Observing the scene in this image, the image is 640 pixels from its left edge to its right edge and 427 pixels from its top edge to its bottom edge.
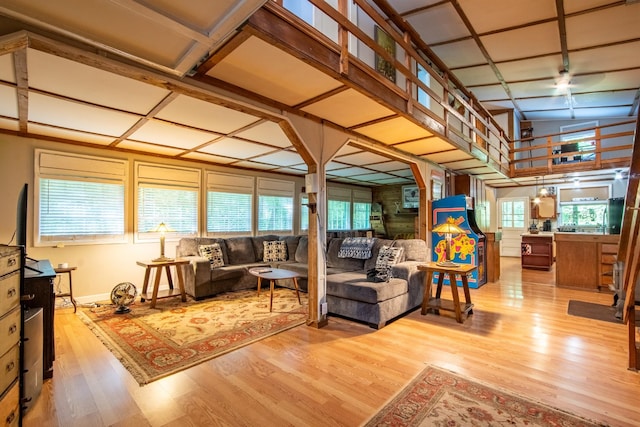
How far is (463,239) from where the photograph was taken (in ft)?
17.6

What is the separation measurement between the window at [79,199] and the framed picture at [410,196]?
22.9 ft

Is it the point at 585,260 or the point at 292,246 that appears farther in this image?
the point at 292,246

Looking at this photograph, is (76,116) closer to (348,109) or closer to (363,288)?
(348,109)

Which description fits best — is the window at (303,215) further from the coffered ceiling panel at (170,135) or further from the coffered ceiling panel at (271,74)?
the coffered ceiling panel at (271,74)

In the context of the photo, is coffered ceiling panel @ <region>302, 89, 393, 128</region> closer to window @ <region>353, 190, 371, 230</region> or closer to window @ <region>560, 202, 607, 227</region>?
window @ <region>353, 190, 371, 230</region>

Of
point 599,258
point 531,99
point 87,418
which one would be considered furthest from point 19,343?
point 531,99

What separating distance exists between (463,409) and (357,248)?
285cm

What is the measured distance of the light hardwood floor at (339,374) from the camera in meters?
1.87

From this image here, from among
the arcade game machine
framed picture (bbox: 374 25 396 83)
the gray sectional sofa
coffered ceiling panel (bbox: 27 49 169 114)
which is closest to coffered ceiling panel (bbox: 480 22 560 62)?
framed picture (bbox: 374 25 396 83)

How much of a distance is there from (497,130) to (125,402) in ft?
28.2

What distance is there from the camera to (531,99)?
763 cm

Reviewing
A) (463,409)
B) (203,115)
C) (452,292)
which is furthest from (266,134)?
(463,409)

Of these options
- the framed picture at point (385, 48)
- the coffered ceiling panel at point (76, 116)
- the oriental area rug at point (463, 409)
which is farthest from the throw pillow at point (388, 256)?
the coffered ceiling panel at point (76, 116)

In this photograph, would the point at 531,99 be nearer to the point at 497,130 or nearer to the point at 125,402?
the point at 497,130
